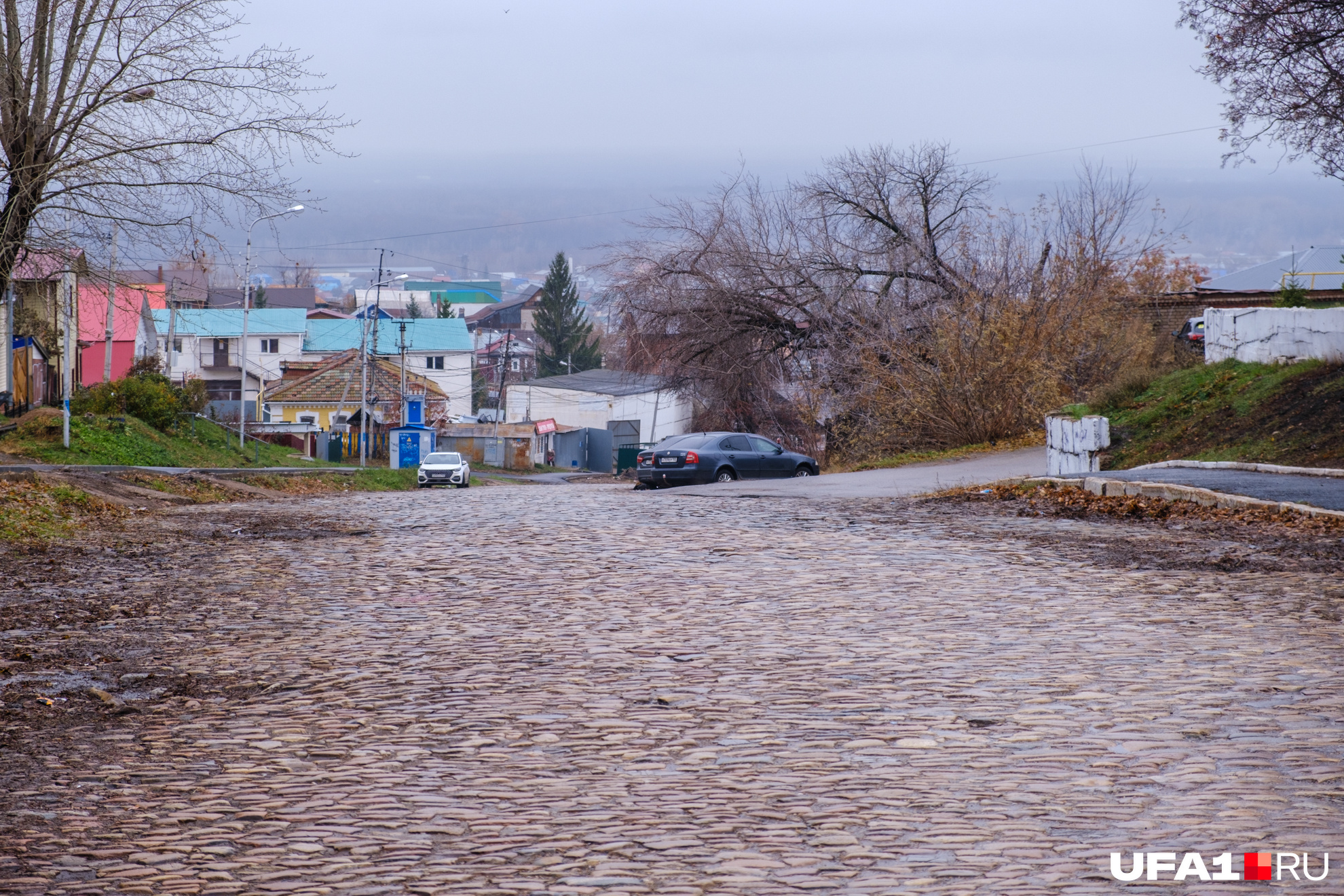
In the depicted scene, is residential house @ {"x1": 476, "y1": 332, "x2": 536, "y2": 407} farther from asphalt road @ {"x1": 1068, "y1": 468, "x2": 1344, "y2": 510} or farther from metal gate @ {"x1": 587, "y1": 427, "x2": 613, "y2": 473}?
asphalt road @ {"x1": 1068, "y1": 468, "x2": 1344, "y2": 510}

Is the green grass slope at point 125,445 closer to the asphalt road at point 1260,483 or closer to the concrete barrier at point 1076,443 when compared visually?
Answer: the concrete barrier at point 1076,443

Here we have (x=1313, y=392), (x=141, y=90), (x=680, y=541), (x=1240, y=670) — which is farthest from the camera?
(x=1313, y=392)

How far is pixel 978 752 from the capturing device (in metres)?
5.33

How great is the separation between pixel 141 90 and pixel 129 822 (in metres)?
15.6

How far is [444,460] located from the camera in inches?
1625

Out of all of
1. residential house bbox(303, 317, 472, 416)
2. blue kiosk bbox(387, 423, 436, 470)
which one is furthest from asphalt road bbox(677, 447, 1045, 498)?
residential house bbox(303, 317, 472, 416)

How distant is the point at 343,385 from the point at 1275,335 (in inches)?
2239

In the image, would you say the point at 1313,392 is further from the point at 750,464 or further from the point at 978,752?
the point at 978,752

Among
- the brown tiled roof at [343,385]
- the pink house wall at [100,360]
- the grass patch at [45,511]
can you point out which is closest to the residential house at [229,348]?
the brown tiled roof at [343,385]

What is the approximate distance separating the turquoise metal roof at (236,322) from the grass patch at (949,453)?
55144mm

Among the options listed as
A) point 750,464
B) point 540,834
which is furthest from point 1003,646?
point 750,464

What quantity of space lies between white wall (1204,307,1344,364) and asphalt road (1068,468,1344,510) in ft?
20.5

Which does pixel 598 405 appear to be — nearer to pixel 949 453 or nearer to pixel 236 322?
pixel 236 322

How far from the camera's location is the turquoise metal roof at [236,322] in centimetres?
7812
